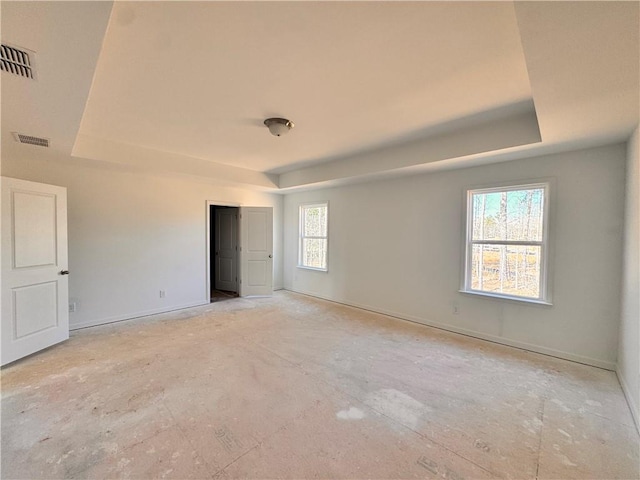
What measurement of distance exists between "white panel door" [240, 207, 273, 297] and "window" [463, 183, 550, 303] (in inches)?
155

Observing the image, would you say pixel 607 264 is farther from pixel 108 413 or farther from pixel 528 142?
pixel 108 413

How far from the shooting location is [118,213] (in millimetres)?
4285

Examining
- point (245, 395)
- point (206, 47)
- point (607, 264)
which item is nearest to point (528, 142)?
point (607, 264)

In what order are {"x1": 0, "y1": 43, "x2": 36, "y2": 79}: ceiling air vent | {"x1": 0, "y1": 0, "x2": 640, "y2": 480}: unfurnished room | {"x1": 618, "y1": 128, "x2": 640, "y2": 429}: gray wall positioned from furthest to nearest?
{"x1": 618, "y1": 128, "x2": 640, "y2": 429}: gray wall → {"x1": 0, "y1": 0, "x2": 640, "y2": 480}: unfurnished room → {"x1": 0, "y1": 43, "x2": 36, "y2": 79}: ceiling air vent

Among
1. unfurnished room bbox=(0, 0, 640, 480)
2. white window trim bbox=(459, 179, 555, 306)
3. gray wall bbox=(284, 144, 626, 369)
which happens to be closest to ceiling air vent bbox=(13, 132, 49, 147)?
unfurnished room bbox=(0, 0, 640, 480)

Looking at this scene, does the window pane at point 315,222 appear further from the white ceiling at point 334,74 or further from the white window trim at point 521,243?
the white window trim at point 521,243

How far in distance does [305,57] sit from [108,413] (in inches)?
117

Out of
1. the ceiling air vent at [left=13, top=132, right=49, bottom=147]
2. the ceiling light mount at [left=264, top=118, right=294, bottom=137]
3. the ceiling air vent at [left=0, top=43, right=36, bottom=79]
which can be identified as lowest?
the ceiling air vent at [left=13, top=132, right=49, bottom=147]

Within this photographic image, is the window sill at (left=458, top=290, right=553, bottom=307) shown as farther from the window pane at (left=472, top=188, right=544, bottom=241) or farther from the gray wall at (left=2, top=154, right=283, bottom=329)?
the gray wall at (left=2, top=154, right=283, bottom=329)

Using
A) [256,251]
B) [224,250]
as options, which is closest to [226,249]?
[224,250]

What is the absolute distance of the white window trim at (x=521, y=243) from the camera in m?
3.20

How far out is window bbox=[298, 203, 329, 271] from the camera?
19.4 ft

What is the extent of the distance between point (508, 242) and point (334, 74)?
2.95 meters

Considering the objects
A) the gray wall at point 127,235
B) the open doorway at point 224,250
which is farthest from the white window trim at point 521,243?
the open doorway at point 224,250
